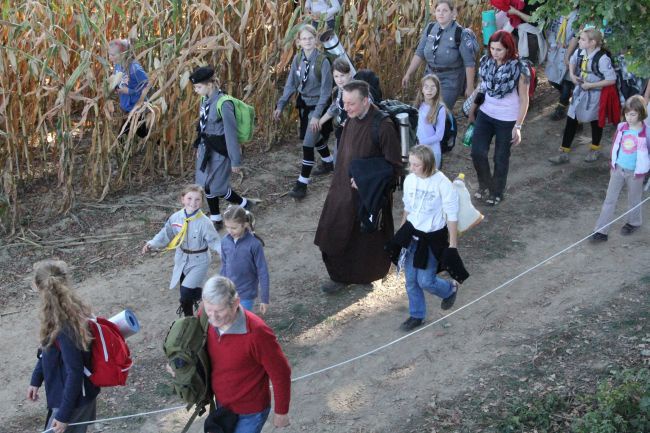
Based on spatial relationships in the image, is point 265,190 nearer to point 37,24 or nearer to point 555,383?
point 37,24

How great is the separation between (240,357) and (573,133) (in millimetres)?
6606

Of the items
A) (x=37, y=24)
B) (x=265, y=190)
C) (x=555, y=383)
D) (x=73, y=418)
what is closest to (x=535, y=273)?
(x=555, y=383)

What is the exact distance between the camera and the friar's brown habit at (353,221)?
6902mm

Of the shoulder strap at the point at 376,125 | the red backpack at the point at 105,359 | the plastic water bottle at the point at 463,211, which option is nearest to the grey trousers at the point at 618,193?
the plastic water bottle at the point at 463,211

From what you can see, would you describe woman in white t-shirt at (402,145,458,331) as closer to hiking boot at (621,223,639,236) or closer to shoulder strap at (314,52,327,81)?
hiking boot at (621,223,639,236)

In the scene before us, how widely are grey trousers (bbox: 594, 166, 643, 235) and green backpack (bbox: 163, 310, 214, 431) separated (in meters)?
4.78

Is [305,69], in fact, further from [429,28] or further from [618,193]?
[618,193]

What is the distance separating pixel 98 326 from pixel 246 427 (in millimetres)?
965

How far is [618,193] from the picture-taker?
812 cm

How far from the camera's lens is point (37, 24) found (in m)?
8.41

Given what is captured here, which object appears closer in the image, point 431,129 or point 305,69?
point 431,129

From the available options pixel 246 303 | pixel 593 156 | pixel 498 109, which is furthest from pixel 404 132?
pixel 593 156

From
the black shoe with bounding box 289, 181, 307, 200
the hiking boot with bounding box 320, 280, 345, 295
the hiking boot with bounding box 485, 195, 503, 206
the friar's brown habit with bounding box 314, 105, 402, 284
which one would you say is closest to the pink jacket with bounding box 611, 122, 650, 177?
the hiking boot with bounding box 485, 195, 503, 206

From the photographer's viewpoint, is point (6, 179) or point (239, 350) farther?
point (6, 179)
